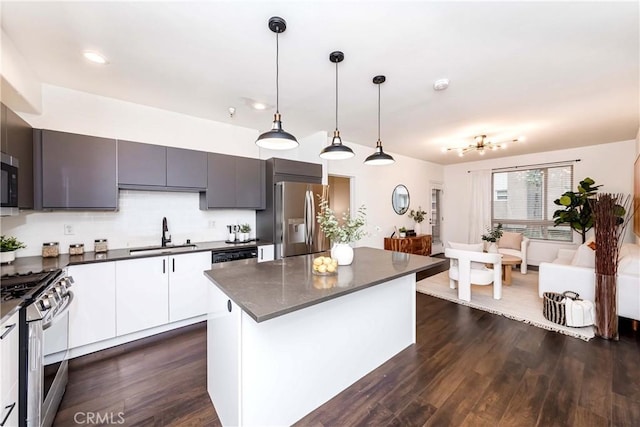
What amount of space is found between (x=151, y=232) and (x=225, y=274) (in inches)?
76.7

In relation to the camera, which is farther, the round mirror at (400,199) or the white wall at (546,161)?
the round mirror at (400,199)

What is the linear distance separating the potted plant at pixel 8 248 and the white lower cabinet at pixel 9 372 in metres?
1.44

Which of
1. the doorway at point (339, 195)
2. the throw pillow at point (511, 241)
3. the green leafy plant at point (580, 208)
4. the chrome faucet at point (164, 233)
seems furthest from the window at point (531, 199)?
the chrome faucet at point (164, 233)

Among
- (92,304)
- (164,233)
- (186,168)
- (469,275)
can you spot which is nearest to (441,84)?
(469,275)

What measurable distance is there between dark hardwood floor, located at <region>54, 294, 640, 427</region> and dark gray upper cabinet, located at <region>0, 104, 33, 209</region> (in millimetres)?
1559

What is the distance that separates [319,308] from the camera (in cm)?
177

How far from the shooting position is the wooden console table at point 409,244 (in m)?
5.54

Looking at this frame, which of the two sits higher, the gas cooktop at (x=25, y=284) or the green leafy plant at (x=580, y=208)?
the green leafy plant at (x=580, y=208)

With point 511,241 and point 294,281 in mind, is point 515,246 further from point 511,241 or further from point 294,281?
point 294,281

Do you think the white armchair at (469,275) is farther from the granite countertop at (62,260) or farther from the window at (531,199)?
the window at (531,199)

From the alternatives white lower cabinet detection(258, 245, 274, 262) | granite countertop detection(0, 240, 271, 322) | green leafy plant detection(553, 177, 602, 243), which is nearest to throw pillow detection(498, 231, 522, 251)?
green leafy plant detection(553, 177, 602, 243)

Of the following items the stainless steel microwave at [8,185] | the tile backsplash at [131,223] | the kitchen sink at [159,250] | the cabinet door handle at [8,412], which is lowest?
the cabinet door handle at [8,412]

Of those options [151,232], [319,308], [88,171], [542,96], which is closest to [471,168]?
[542,96]

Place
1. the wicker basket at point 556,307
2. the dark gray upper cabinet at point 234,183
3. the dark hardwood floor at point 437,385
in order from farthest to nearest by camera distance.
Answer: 1. the dark gray upper cabinet at point 234,183
2. the wicker basket at point 556,307
3. the dark hardwood floor at point 437,385
